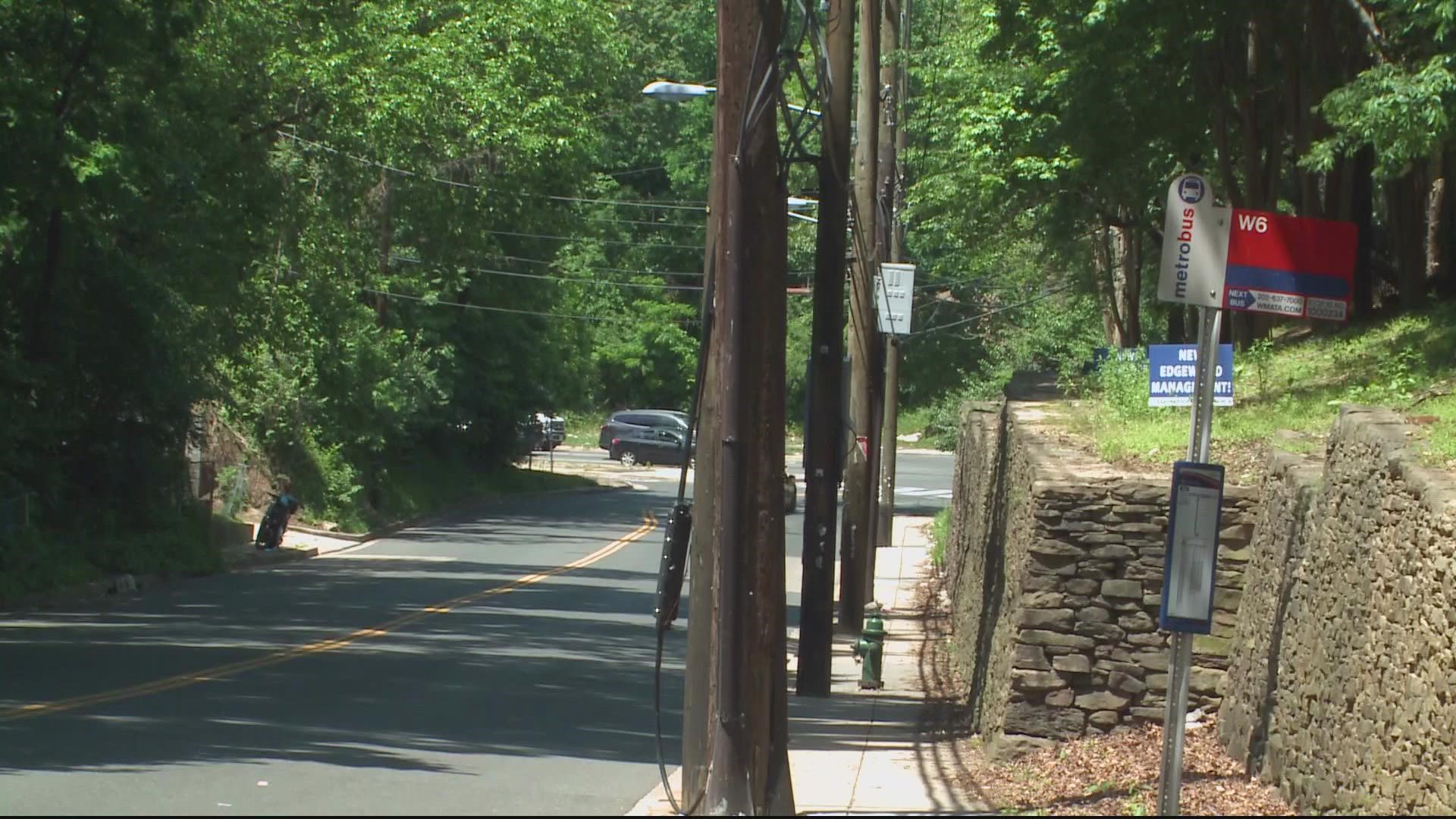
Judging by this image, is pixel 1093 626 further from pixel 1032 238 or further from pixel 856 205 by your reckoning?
pixel 1032 238

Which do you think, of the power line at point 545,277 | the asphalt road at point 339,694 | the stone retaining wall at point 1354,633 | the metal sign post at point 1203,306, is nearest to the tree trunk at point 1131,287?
the asphalt road at point 339,694

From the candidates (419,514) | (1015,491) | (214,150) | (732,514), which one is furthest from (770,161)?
(419,514)

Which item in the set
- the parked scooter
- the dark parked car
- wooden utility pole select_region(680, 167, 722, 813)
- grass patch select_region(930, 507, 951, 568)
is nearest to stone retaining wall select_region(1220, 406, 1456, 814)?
wooden utility pole select_region(680, 167, 722, 813)

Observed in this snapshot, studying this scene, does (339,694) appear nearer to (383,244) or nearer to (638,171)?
(383,244)

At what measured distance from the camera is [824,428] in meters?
15.0

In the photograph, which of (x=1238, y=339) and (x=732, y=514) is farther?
(x=1238, y=339)

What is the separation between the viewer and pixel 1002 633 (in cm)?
1183

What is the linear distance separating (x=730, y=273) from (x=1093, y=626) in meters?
4.14

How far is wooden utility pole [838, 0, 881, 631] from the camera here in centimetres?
1895

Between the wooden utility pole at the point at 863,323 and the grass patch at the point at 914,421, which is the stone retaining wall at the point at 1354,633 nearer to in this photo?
the wooden utility pole at the point at 863,323

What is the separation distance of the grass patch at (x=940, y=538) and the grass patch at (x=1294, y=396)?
10.6 meters

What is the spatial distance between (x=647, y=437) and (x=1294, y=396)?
156ft

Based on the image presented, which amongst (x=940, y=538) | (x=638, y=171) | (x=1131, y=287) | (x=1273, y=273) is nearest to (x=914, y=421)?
(x=638, y=171)

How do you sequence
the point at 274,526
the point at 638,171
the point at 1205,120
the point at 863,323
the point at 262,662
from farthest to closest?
the point at 638,171, the point at 274,526, the point at 1205,120, the point at 863,323, the point at 262,662
